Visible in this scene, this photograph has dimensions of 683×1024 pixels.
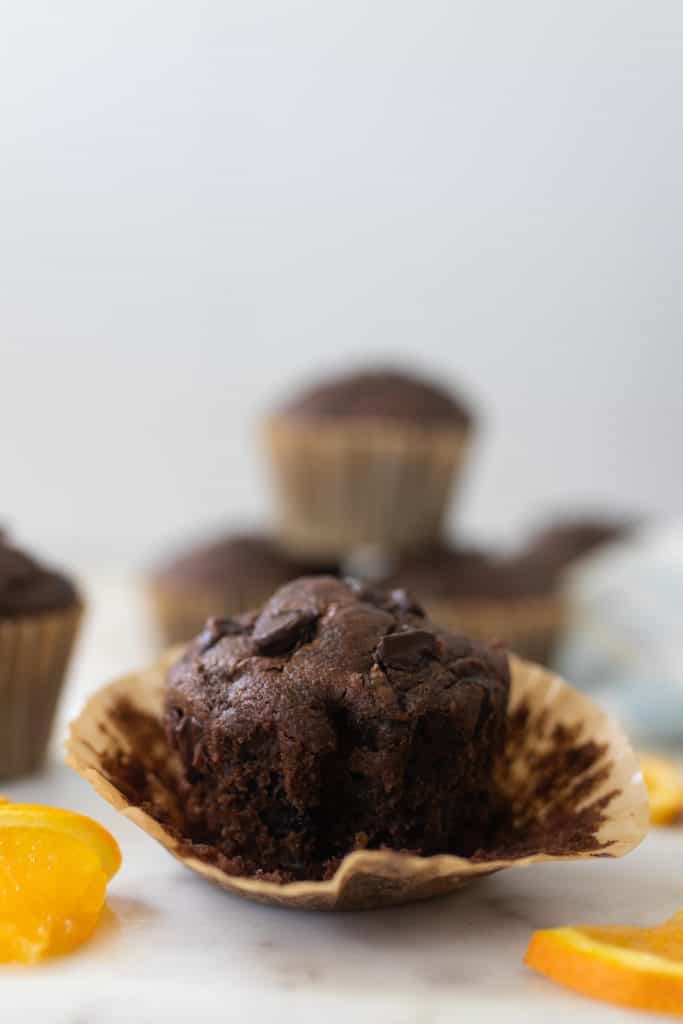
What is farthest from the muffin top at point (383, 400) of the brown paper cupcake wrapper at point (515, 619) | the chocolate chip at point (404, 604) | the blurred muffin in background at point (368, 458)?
the chocolate chip at point (404, 604)

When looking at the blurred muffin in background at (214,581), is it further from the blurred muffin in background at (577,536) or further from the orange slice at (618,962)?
the orange slice at (618,962)

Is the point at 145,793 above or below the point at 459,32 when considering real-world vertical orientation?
below

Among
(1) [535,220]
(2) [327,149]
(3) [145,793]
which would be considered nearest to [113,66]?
(2) [327,149]

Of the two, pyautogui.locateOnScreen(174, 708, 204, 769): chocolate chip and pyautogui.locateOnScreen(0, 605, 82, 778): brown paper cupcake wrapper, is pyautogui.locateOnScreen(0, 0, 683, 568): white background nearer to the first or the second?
pyautogui.locateOnScreen(0, 605, 82, 778): brown paper cupcake wrapper

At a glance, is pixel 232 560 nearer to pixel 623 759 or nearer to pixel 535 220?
pixel 623 759

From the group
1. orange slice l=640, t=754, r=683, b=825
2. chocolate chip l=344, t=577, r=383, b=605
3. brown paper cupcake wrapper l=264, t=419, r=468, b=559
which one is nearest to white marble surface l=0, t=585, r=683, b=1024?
orange slice l=640, t=754, r=683, b=825

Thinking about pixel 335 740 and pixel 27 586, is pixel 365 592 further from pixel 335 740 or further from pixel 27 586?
pixel 27 586

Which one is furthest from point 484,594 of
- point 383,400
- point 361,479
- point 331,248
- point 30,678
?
point 331,248
